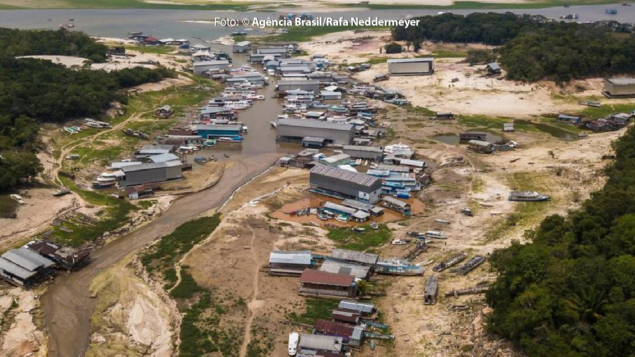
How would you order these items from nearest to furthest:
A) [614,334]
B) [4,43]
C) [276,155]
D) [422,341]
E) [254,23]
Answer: [614,334], [422,341], [276,155], [4,43], [254,23]

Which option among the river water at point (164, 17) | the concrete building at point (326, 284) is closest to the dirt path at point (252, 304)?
the concrete building at point (326, 284)

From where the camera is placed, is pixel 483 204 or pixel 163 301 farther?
pixel 483 204

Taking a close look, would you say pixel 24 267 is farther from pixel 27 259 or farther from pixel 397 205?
pixel 397 205

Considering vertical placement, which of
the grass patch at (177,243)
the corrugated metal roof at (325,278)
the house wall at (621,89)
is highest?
the house wall at (621,89)

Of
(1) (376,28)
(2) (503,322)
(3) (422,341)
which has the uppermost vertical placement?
(1) (376,28)

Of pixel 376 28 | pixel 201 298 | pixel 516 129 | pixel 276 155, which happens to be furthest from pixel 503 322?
pixel 376 28

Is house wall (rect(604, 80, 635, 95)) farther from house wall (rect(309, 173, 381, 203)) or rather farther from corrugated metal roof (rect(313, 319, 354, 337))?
corrugated metal roof (rect(313, 319, 354, 337))

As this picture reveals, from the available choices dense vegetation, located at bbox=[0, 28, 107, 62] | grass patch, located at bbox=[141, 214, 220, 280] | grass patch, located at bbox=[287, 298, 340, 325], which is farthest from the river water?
grass patch, located at bbox=[287, 298, 340, 325]

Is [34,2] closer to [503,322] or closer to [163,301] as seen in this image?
[163,301]

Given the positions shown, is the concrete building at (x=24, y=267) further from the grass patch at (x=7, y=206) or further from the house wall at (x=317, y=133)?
the house wall at (x=317, y=133)
